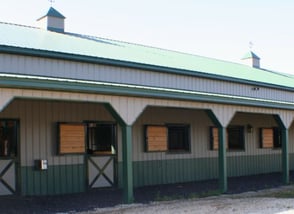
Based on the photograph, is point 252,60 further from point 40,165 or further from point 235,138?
point 40,165

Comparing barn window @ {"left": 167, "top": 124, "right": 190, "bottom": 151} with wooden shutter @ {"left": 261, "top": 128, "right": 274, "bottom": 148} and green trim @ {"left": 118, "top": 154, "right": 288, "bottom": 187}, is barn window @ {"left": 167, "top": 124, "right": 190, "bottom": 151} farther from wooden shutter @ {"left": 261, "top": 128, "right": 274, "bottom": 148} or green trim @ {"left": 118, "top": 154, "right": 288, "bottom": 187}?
wooden shutter @ {"left": 261, "top": 128, "right": 274, "bottom": 148}

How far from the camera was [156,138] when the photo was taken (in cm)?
1245

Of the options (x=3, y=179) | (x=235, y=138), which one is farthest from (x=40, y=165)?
(x=235, y=138)

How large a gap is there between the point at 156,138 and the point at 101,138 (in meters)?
1.83

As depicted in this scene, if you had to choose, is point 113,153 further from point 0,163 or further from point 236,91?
point 236,91

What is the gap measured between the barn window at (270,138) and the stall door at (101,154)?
22.7 ft

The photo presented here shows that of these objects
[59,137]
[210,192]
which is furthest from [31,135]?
[210,192]

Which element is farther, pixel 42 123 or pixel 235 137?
pixel 235 137

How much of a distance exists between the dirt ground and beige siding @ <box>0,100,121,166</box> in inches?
89.4

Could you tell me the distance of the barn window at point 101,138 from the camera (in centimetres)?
1107

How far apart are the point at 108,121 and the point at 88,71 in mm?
1677

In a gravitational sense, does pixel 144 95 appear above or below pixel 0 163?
above

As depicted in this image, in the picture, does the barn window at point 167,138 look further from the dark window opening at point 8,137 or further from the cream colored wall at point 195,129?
the dark window opening at point 8,137

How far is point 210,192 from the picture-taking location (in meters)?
11.0
